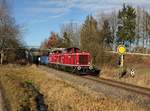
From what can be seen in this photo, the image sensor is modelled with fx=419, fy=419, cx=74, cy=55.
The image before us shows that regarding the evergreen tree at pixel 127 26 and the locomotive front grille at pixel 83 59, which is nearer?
the locomotive front grille at pixel 83 59

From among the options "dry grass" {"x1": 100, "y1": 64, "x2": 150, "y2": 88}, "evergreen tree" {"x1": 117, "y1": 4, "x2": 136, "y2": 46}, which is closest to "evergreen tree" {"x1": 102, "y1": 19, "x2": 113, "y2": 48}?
"evergreen tree" {"x1": 117, "y1": 4, "x2": 136, "y2": 46}

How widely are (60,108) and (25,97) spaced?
338 cm

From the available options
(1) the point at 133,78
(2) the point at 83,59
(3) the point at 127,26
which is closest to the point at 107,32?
(3) the point at 127,26

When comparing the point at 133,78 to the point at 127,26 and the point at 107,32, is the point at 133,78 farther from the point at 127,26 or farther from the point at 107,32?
the point at 107,32

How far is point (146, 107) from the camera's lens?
63.4 ft

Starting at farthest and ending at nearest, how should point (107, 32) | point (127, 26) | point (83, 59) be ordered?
point (107, 32)
point (127, 26)
point (83, 59)

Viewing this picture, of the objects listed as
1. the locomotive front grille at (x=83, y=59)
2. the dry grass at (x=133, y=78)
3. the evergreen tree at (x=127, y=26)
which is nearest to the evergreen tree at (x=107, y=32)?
the evergreen tree at (x=127, y=26)

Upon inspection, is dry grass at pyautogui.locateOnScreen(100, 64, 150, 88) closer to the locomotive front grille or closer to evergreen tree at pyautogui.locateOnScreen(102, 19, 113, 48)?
the locomotive front grille

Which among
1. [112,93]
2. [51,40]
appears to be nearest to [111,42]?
[51,40]

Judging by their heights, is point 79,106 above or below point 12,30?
below

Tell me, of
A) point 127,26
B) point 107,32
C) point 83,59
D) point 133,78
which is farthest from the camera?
point 107,32

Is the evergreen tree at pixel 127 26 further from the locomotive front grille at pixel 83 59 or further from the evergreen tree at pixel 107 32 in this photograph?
the locomotive front grille at pixel 83 59

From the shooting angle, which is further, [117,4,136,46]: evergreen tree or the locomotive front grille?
[117,4,136,46]: evergreen tree

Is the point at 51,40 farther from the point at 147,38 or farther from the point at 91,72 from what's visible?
the point at 91,72
